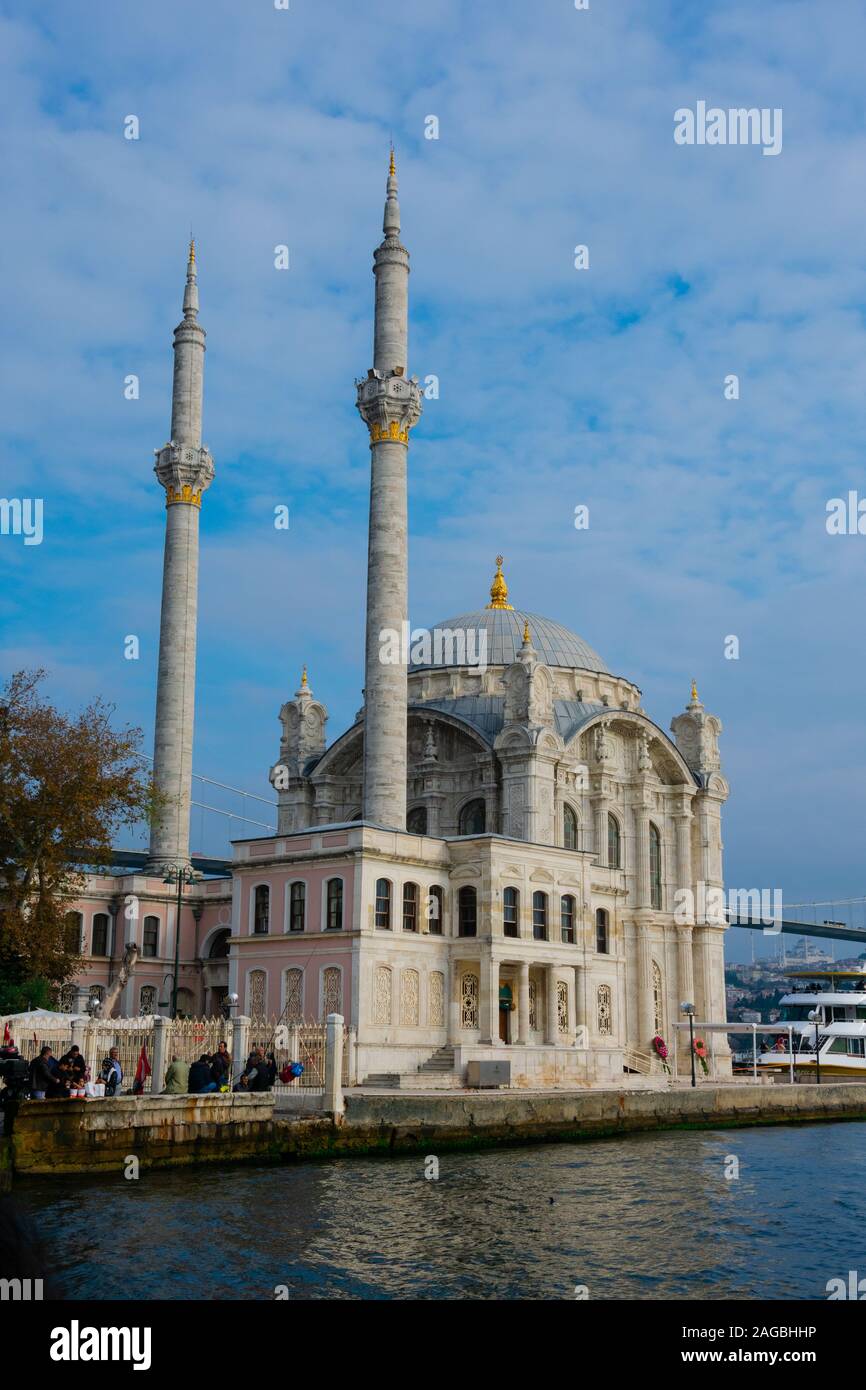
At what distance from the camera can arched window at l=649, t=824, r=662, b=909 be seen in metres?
55.1

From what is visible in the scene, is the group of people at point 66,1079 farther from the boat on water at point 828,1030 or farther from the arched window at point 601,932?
the boat on water at point 828,1030

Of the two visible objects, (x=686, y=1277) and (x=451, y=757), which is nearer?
(x=686, y=1277)

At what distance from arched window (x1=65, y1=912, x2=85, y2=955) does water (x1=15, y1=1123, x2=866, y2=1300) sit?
2290 centimetres

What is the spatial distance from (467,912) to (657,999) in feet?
58.7

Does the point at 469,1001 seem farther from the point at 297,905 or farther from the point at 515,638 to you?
the point at 515,638

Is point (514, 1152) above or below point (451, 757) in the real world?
below

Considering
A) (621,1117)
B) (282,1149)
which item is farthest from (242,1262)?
(621,1117)

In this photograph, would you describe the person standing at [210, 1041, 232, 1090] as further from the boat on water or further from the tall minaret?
the boat on water

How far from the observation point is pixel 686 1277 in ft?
50.2
